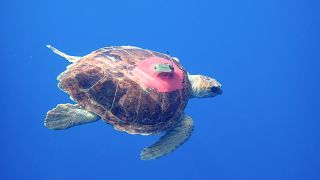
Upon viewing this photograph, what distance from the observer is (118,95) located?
539 cm

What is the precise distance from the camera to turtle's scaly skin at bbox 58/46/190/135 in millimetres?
5414

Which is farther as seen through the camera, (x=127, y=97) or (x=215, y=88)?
(x=215, y=88)

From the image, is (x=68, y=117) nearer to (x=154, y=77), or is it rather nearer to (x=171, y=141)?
(x=154, y=77)

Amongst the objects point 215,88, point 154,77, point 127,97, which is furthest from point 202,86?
point 127,97

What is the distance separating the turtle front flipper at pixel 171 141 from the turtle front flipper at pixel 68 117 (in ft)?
3.53

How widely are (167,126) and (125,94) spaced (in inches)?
40.0

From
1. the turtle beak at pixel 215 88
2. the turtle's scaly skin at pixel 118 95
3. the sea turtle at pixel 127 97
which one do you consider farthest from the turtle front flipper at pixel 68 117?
the turtle beak at pixel 215 88

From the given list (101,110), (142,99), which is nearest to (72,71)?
(101,110)

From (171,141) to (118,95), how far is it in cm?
131

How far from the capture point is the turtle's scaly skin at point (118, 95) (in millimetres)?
5414

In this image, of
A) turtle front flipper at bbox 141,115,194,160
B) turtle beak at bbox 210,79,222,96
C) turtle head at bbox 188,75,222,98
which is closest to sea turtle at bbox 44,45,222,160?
turtle front flipper at bbox 141,115,194,160

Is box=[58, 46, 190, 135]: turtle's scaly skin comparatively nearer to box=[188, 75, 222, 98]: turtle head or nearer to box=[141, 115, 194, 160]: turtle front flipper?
box=[141, 115, 194, 160]: turtle front flipper

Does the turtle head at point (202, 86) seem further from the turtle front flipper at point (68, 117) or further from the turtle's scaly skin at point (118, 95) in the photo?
the turtle front flipper at point (68, 117)

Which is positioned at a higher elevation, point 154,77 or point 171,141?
point 154,77
